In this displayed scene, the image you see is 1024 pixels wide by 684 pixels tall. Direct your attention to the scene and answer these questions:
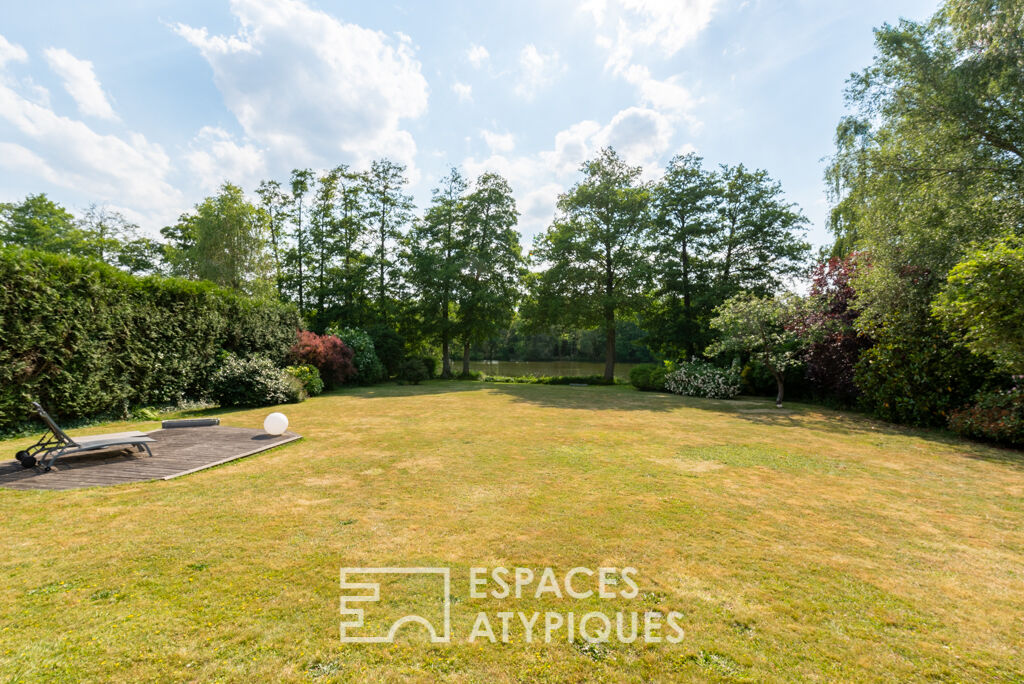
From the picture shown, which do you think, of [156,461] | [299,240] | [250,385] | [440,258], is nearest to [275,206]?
[299,240]

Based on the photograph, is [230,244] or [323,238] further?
[323,238]

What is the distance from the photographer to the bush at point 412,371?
20547mm

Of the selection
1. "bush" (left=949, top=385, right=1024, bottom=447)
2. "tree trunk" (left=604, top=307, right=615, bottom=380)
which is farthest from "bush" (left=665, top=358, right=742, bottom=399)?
"bush" (left=949, top=385, right=1024, bottom=447)

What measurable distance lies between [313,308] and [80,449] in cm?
2044

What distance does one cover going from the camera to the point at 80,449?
5594mm

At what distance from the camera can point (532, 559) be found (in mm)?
3189

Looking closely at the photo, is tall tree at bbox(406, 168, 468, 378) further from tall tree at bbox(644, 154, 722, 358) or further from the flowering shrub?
the flowering shrub

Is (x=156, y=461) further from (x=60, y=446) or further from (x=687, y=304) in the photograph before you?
(x=687, y=304)

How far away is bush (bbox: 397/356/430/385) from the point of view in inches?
809

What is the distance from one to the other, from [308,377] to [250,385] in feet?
9.68

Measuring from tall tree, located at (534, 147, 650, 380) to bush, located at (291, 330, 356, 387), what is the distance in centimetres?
1117

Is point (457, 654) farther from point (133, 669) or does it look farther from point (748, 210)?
point (748, 210)

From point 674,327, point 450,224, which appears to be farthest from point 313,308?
point 674,327

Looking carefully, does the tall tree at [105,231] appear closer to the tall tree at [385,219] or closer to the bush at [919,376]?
the tall tree at [385,219]
